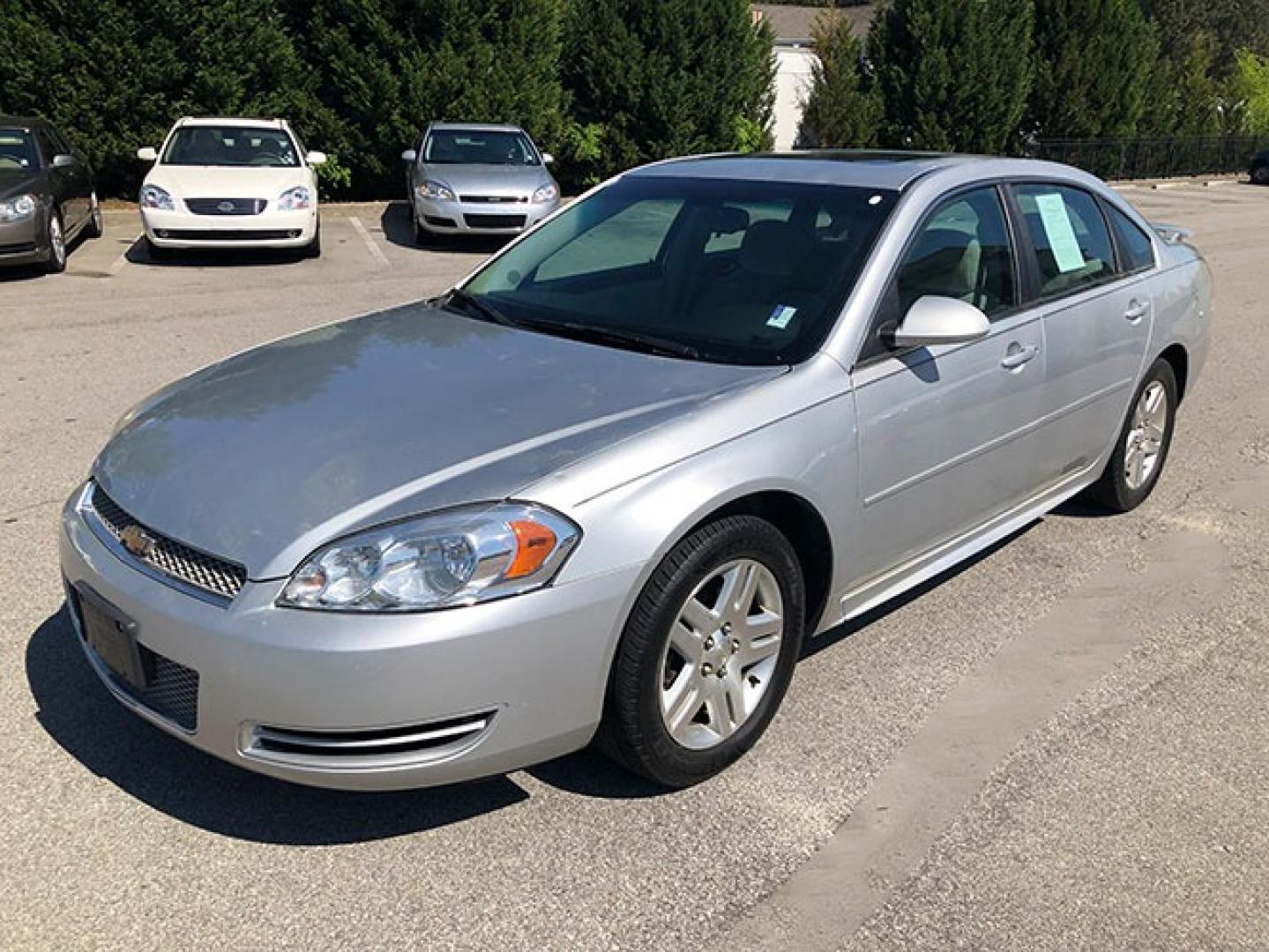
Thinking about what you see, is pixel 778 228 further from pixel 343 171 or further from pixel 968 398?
pixel 343 171

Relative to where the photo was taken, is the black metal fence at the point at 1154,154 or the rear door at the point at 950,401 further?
the black metal fence at the point at 1154,154

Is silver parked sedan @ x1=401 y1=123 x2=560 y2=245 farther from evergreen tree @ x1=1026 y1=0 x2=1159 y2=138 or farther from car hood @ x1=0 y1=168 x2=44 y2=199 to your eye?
evergreen tree @ x1=1026 y1=0 x2=1159 y2=138

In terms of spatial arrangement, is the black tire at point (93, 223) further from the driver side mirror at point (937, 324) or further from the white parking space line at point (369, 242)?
the driver side mirror at point (937, 324)

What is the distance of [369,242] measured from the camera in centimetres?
1474

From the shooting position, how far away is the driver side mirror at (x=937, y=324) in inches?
135

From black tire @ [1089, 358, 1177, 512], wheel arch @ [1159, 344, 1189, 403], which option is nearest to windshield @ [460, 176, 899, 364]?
black tire @ [1089, 358, 1177, 512]

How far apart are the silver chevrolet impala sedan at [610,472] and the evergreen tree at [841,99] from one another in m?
21.8

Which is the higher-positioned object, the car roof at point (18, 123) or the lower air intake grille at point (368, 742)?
the car roof at point (18, 123)

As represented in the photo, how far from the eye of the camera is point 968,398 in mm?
3805

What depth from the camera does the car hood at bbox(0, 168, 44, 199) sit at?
10609 mm

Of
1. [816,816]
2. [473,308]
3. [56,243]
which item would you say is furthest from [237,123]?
[816,816]

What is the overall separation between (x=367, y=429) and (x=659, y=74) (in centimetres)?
1865

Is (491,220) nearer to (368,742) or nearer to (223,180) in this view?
(223,180)

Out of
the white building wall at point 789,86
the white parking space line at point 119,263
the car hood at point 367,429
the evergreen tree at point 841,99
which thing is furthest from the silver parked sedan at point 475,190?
the white building wall at point 789,86
